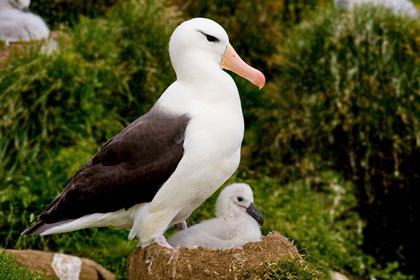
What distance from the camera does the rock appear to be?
16.6ft

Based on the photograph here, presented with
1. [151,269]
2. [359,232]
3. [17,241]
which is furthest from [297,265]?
[359,232]

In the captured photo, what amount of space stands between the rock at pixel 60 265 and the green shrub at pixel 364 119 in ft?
9.57

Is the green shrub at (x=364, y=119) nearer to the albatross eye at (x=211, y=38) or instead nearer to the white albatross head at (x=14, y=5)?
the white albatross head at (x=14, y=5)

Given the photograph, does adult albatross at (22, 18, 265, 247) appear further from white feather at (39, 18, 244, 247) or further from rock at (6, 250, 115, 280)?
rock at (6, 250, 115, 280)

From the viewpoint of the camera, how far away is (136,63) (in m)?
7.62

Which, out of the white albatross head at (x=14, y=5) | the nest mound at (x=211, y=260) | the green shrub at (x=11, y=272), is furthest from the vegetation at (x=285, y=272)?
the white albatross head at (x=14, y=5)

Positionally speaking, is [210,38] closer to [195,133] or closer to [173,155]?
[195,133]

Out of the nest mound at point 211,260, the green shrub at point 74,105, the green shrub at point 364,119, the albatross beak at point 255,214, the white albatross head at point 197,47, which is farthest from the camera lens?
the green shrub at point 364,119

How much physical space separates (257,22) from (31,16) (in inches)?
131

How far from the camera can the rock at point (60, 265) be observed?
5.06 metres

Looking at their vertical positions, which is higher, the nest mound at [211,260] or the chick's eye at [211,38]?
the chick's eye at [211,38]

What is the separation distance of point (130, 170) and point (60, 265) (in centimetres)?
150

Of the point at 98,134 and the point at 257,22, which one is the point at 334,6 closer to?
the point at 257,22

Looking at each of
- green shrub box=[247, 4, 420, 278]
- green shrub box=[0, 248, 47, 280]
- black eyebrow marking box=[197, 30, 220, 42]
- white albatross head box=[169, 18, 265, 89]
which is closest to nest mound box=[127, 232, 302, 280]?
green shrub box=[0, 248, 47, 280]
